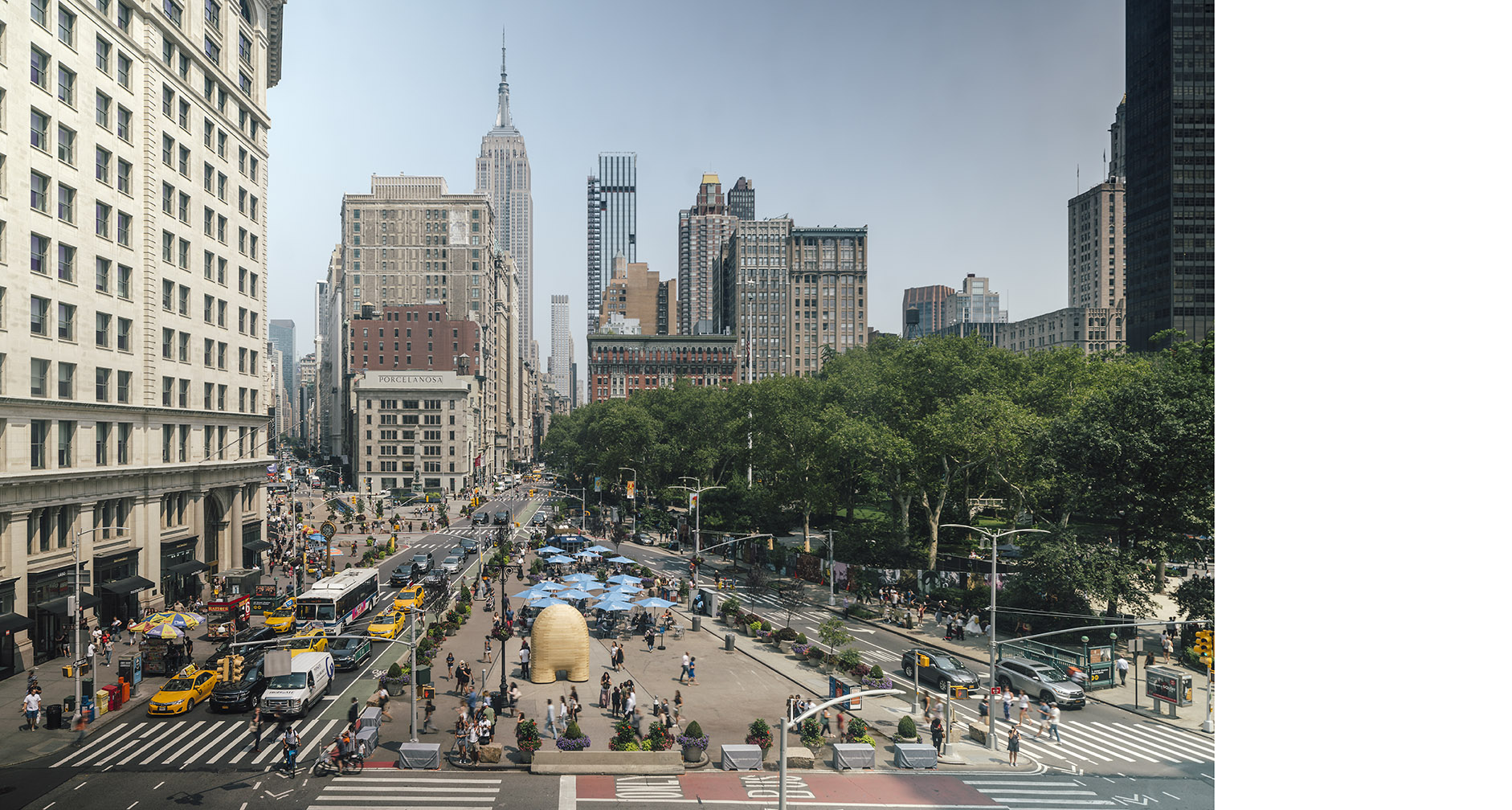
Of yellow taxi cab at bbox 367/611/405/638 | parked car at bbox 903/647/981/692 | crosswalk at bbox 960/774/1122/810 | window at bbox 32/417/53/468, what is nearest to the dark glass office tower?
parked car at bbox 903/647/981/692

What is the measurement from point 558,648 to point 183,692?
44.2 feet

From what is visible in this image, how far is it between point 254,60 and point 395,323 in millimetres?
102482

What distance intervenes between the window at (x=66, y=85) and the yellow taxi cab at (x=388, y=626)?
27.3 m

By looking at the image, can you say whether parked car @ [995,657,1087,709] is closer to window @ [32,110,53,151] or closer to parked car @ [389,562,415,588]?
parked car @ [389,562,415,588]

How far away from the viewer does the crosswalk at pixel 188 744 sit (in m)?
24.3

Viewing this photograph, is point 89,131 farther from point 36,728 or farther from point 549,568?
point 549,568

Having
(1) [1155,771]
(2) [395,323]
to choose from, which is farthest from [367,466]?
(1) [1155,771]

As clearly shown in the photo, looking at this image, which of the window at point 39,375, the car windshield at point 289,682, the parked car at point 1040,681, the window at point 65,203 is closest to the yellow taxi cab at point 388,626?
the car windshield at point 289,682

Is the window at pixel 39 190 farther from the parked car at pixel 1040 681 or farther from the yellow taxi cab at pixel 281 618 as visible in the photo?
the parked car at pixel 1040 681

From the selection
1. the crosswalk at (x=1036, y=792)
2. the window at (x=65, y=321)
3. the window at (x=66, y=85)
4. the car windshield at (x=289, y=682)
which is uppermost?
the window at (x=66, y=85)

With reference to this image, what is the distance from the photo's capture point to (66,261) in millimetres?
35031
